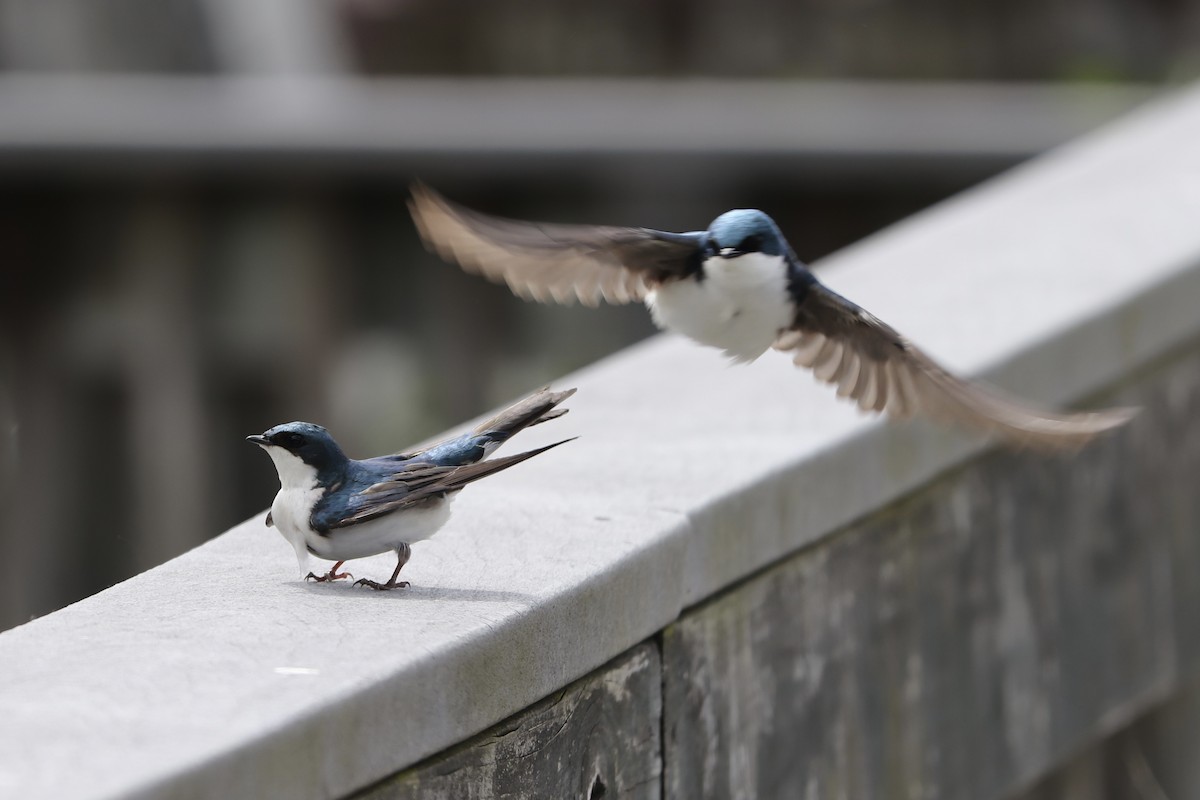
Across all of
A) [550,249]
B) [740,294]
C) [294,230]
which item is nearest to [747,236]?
[740,294]

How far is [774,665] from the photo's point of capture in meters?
3.60

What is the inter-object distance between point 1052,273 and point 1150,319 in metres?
0.35

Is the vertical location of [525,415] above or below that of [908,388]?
above

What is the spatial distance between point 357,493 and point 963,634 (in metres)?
2.11

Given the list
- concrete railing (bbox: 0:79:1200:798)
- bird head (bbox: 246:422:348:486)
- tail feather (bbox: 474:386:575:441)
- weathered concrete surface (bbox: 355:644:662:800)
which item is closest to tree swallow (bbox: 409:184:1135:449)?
concrete railing (bbox: 0:79:1200:798)

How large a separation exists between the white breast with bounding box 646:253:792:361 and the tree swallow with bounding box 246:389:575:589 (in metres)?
0.40

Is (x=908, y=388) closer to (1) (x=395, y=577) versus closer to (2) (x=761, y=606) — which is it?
(2) (x=761, y=606)

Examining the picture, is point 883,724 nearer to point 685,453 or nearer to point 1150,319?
point 685,453

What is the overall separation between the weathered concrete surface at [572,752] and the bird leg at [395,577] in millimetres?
336

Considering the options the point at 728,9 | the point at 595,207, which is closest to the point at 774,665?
the point at 595,207

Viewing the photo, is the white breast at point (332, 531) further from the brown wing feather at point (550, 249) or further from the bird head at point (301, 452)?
the brown wing feather at point (550, 249)

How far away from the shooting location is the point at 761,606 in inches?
140

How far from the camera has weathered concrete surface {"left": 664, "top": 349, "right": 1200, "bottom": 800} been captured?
3.48 metres

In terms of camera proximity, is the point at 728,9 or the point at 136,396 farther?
the point at 728,9
